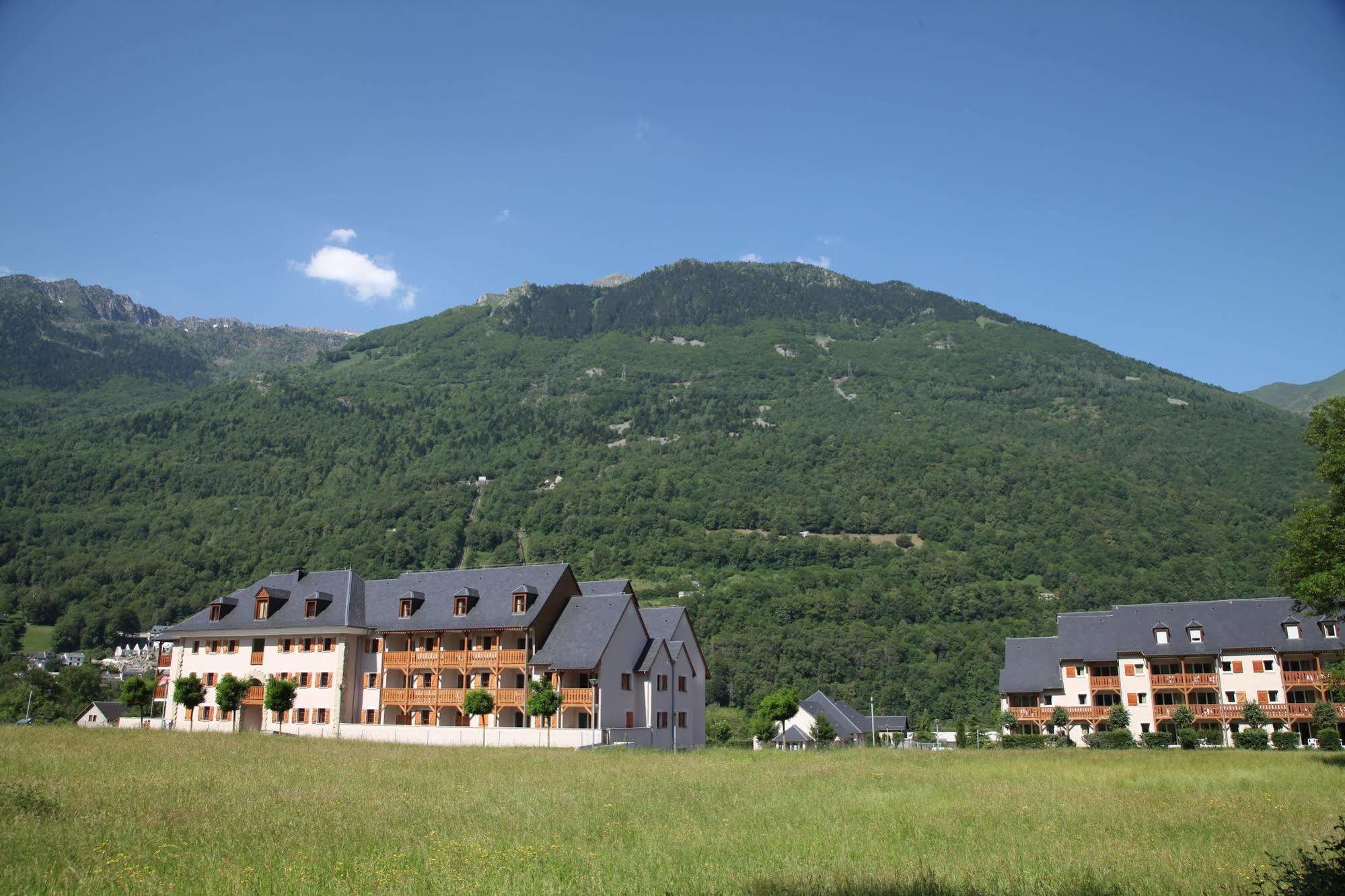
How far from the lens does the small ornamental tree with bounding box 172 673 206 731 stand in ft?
187

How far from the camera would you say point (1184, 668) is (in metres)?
70.8

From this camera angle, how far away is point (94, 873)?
12930 mm

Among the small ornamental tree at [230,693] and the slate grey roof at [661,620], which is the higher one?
the slate grey roof at [661,620]

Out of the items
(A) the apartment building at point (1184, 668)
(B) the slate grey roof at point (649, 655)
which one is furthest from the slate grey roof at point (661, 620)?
(A) the apartment building at point (1184, 668)

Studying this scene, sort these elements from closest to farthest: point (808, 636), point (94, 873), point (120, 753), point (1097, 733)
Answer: point (94, 873), point (120, 753), point (1097, 733), point (808, 636)

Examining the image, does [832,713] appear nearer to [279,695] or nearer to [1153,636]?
[1153,636]

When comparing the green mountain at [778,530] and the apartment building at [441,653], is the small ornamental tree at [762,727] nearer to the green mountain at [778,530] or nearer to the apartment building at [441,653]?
the apartment building at [441,653]

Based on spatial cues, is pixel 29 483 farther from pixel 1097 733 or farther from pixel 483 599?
pixel 1097 733

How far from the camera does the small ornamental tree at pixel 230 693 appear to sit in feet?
183

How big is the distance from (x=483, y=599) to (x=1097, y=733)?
44911 mm

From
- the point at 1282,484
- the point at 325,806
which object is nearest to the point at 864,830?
the point at 325,806

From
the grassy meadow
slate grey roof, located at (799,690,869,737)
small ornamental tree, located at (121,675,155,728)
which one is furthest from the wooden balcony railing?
slate grey roof, located at (799,690,869,737)

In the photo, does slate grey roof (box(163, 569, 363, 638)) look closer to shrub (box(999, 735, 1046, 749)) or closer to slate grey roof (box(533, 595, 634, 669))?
slate grey roof (box(533, 595, 634, 669))

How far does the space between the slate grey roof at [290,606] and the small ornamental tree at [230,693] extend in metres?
4.08
